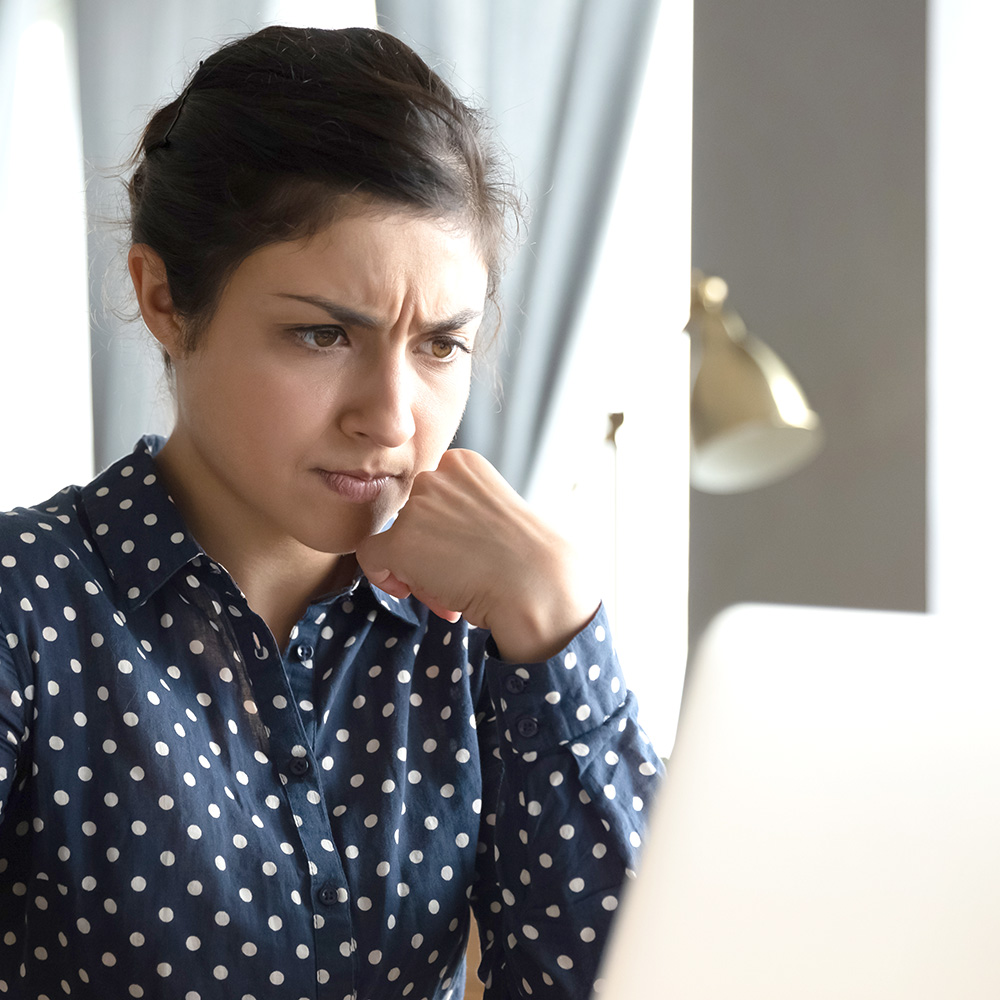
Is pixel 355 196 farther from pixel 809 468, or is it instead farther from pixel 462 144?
pixel 809 468

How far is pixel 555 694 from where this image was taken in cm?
92

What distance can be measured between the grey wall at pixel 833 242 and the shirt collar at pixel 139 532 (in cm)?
103

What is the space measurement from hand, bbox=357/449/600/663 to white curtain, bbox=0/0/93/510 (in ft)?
7.31

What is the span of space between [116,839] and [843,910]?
2.66 feet

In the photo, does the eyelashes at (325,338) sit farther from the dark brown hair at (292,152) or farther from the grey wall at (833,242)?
the grey wall at (833,242)

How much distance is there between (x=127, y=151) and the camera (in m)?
2.89

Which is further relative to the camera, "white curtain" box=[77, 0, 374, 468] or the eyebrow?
"white curtain" box=[77, 0, 374, 468]

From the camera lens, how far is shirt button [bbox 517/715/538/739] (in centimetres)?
93

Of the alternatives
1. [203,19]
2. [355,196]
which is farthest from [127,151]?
[355,196]

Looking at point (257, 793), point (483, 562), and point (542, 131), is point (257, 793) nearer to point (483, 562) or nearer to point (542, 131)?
point (483, 562)

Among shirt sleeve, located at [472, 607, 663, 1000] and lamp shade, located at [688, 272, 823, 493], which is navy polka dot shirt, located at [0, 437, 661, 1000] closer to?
shirt sleeve, located at [472, 607, 663, 1000]

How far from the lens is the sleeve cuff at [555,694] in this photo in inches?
36.3

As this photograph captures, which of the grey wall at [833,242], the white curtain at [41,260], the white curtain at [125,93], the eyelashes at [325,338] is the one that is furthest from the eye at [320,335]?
the white curtain at [41,260]

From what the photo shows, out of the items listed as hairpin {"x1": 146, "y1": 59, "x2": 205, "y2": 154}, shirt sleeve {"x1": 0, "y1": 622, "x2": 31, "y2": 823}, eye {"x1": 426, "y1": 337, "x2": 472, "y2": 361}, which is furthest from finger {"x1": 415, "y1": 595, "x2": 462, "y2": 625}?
hairpin {"x1": 146, "y1": 59, "x2": 205, "y2": 154}
